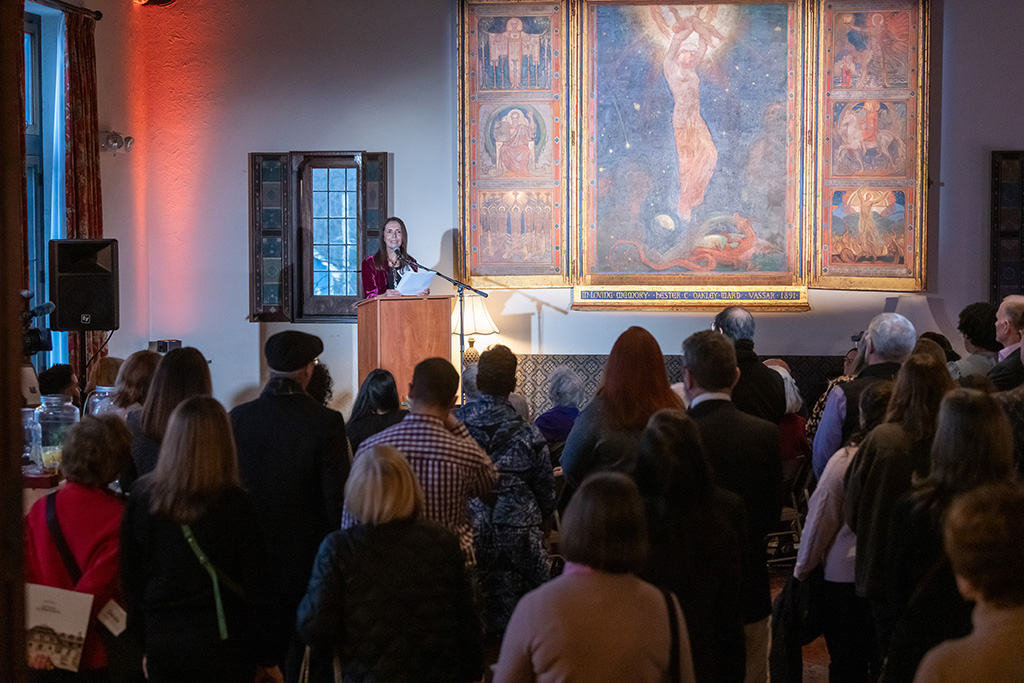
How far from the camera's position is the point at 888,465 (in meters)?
3.01

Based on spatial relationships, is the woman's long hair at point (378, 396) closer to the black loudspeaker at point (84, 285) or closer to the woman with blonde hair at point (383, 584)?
the woman with blonde hair at point (383, 584)

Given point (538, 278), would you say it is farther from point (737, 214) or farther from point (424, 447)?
point (424, 447)

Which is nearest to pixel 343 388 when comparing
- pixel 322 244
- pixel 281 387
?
pixel 322 244

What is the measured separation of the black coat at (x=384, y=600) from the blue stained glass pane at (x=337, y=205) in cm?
721

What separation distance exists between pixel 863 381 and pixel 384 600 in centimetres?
227

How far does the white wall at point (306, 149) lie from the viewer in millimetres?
9102

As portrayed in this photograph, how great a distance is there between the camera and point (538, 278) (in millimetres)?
9328

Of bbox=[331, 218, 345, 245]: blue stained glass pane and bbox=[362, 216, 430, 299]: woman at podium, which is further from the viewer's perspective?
bbox=[331, 218, 345, 245]: blue stained glass pane

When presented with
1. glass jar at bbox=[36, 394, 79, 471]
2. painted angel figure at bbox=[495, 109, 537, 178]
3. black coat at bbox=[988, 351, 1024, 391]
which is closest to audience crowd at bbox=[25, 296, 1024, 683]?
black coat at bbox=[988, 351, 1024, 391]

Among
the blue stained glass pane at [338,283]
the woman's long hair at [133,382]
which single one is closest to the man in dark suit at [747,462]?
the woman's long hair at [133,382]

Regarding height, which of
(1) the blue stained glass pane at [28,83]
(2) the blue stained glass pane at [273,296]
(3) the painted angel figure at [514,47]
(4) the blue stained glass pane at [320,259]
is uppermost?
(3) the painted angel figure at [514,47]

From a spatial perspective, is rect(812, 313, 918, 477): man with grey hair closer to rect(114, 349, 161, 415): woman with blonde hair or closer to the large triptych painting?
rect(114, 349, 161, 415): woman with blonde hair

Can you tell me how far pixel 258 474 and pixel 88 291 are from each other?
5068 millimetres

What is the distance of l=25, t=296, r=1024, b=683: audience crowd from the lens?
2.13 m
